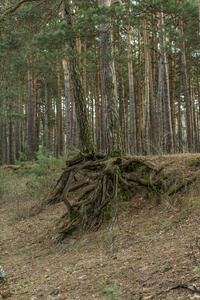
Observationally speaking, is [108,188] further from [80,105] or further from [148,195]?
[80,105]

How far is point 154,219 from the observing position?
5137 mm

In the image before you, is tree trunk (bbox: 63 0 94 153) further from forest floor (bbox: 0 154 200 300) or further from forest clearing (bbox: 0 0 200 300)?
forest floor (bbox: 0 154 200 300)

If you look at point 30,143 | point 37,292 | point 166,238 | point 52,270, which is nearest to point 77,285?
point 37,292

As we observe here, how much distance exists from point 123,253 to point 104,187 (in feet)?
7.25

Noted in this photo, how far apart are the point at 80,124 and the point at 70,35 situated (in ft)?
9.26

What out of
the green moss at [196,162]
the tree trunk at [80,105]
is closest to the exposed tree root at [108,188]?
the green moss at [196,162]

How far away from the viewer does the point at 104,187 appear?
20.4 feet

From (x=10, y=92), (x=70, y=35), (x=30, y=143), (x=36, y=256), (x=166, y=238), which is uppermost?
(x=10, y=92)

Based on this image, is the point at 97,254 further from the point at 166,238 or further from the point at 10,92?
the point at 10,92

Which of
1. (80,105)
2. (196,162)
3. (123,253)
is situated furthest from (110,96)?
(123,253)

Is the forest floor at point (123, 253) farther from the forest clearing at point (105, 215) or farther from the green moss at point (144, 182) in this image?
the green moss at point (144, 182)

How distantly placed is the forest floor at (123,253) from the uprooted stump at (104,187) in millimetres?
253

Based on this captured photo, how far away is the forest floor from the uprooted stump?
253 mm

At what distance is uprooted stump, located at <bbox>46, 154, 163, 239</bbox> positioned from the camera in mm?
5969
